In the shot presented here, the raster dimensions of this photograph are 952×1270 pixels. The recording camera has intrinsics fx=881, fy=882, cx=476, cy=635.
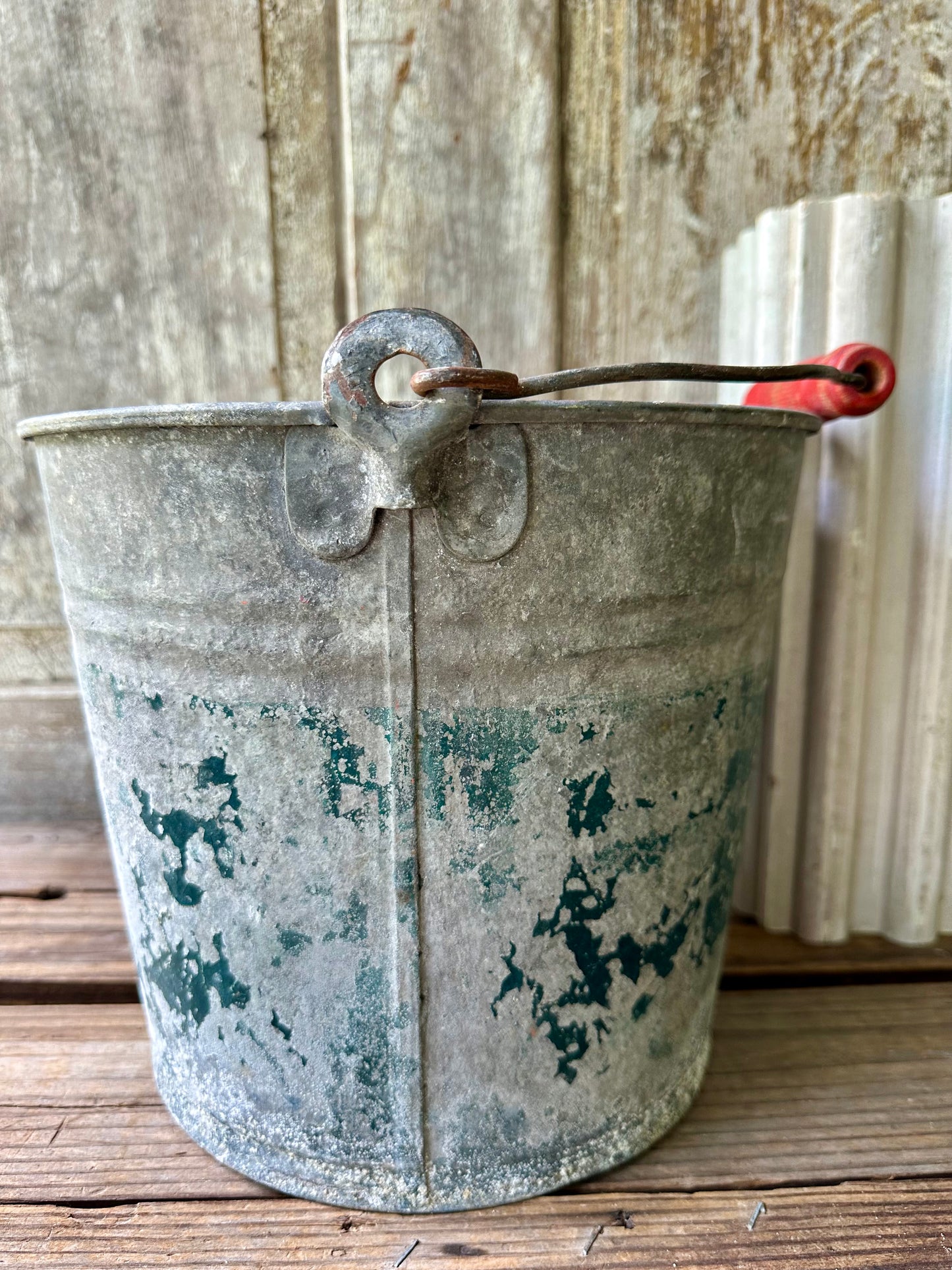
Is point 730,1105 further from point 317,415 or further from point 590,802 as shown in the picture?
point 317,415

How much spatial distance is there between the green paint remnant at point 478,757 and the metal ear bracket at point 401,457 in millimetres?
121

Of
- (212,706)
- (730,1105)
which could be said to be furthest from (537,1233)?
(212,706)

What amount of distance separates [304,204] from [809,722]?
94 cm

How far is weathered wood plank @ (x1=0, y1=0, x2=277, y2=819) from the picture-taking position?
1.14 m

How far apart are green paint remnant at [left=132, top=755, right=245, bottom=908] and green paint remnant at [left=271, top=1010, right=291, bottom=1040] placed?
0.11 m

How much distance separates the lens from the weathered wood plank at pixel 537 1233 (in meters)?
0.67

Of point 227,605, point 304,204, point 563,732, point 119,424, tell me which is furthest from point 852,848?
point 304,204

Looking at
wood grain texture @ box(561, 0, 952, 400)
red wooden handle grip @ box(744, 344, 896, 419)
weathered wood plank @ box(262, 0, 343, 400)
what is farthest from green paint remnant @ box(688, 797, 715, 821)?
weathered wood plank @ box(262, 0, 343, 400)

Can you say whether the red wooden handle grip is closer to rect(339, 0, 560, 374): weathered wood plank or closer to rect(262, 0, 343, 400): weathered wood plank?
rect(339, 0, 560, 374): weathered wood plank

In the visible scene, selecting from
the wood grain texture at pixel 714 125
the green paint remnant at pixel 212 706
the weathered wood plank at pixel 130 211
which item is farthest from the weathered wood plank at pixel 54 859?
the wood grain texture at pixel 714 125

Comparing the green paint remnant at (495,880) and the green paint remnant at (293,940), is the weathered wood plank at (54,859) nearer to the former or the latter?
the green paint remnant at (293,940)

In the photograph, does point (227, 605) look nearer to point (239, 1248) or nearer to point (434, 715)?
point (434, 715)

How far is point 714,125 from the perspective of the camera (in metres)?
1.13

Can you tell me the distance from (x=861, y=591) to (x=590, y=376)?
595 millimetres
